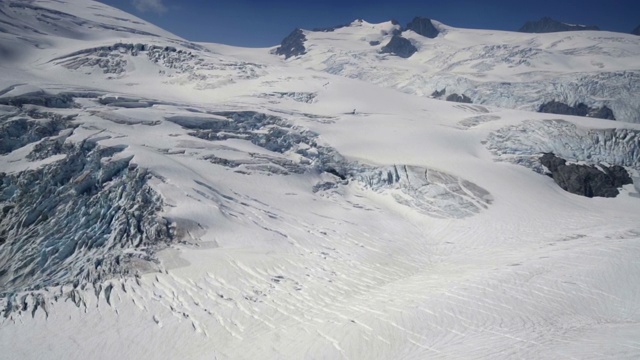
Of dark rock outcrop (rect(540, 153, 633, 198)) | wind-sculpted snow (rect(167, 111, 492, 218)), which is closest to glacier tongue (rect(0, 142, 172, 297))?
wind-sculpted snow (rect(167, 111, 492, 218))

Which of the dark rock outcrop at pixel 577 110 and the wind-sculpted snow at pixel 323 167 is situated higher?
the dark rock outcrop at pixel 577 110

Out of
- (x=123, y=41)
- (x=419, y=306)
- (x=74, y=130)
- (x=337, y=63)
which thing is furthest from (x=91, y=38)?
(x=419, y=306)

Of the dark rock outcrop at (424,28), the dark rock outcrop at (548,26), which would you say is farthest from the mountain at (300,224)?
the dark rock outcrop at (548,26)

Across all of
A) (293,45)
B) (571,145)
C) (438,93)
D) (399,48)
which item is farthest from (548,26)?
(571,145)

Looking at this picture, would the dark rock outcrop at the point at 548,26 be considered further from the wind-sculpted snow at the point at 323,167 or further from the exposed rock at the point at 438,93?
the wind-sculpted snow at the point at 323,167

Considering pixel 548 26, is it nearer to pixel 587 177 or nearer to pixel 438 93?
pixel 438 93

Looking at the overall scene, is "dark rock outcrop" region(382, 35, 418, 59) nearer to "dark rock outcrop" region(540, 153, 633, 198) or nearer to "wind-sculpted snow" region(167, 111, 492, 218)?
"wind-sculpted snow" region(167, 111, 492, 218)
